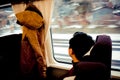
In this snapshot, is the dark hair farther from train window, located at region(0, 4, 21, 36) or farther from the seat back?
train window, located at region(0, 4, 21, 36)

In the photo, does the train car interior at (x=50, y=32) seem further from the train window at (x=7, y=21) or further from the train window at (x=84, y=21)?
the train window at (x=7, y=21)

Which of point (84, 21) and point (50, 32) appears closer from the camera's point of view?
point (84, 21)

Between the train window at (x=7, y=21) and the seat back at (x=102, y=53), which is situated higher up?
the seat back at (x=102, y=53)

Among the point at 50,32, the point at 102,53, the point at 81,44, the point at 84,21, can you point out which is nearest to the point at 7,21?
the point at 50,32

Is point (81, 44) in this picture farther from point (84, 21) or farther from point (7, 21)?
point (7, 21)

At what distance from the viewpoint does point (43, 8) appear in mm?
2738

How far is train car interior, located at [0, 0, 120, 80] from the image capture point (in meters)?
2.58

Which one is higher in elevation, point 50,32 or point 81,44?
point 81,44

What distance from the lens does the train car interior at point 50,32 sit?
258 centimetres

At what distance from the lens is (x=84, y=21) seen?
276 cm

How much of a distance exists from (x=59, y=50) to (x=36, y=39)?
0.67 metres

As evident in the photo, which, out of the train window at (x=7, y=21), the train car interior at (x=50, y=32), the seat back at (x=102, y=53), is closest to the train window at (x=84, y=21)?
the train car interior at (x=50, y=32)

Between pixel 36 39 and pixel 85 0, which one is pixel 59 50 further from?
pixel 85 0

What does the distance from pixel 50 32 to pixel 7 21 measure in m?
0.84
